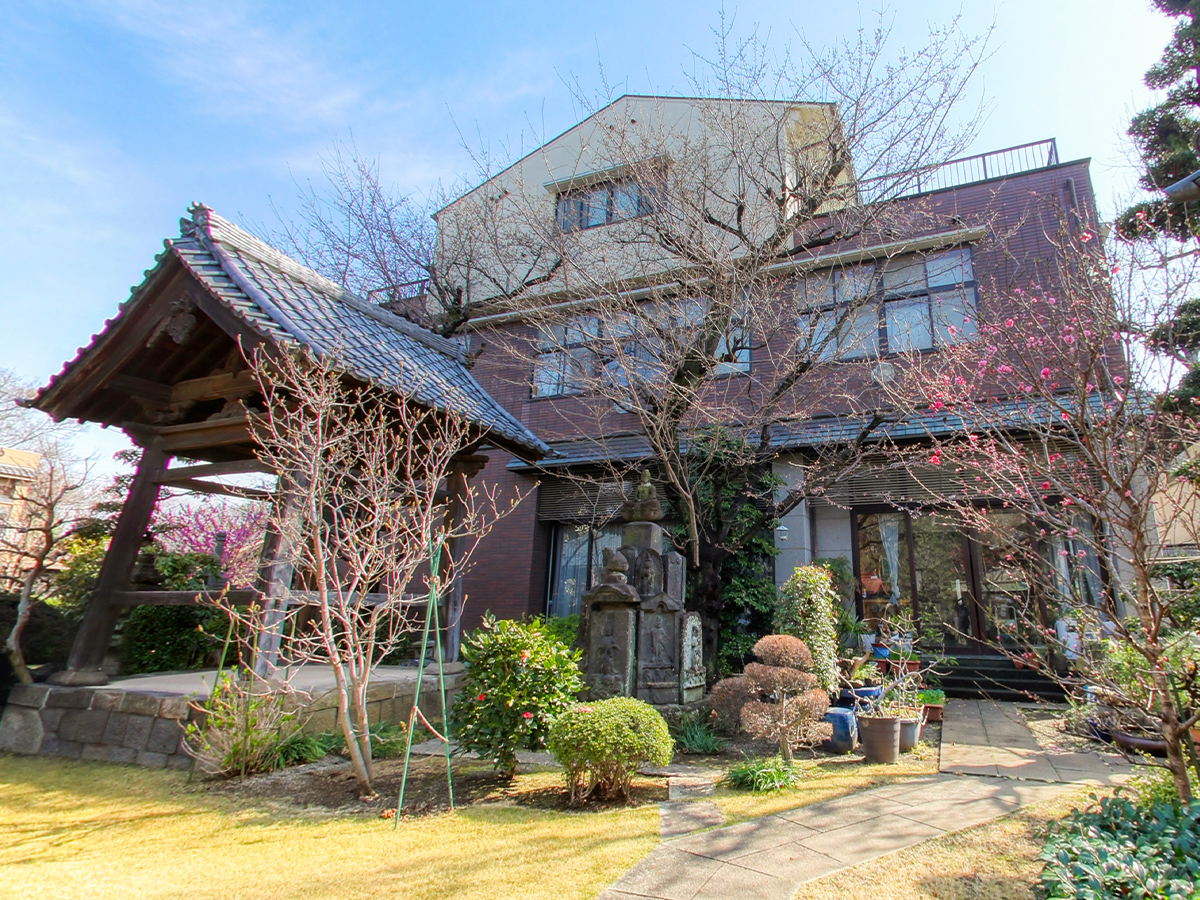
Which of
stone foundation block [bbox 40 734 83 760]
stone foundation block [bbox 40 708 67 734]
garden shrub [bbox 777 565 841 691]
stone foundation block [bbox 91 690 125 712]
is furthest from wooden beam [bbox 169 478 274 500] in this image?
garden shrub [bbox 777 565 841 691]

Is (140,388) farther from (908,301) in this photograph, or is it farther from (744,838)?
(908,301)

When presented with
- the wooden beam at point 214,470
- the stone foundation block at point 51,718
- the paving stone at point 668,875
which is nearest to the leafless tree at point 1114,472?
the paving stone at point 668,875

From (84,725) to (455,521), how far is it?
12.8ft

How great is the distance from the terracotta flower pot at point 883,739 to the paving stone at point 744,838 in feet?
8.03

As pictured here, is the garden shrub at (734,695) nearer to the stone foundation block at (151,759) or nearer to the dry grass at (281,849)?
the dry grass at (281,849)

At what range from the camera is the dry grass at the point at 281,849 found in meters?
3.28

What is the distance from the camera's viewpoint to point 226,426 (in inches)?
253

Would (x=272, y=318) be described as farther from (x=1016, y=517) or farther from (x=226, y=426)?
(x=1016, y=517)

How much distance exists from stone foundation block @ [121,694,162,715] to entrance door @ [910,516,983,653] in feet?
33.3

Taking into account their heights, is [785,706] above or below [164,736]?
above

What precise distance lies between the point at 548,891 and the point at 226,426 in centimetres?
527

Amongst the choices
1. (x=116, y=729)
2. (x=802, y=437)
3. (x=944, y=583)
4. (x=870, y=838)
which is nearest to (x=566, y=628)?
(x=802, y=437)

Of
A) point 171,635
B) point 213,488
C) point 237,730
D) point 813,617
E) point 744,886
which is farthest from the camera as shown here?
point 171,635

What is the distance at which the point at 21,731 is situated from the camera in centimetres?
589
